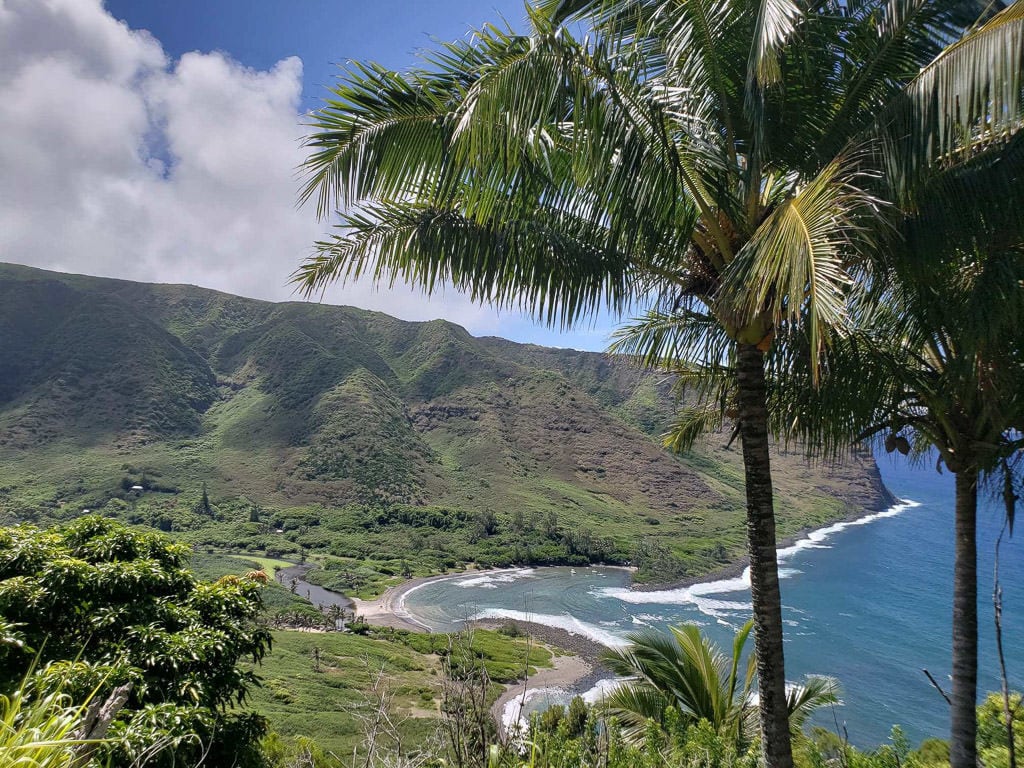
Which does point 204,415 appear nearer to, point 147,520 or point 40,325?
point 40,325

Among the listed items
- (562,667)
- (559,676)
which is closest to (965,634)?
(559,676)

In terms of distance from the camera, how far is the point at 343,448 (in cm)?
8481

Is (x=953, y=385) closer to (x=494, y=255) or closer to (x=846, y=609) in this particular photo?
(x=494, y=255)

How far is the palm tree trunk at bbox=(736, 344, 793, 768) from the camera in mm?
3363

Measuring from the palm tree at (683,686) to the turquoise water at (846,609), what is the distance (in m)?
17.4

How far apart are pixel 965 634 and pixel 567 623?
41302 mm

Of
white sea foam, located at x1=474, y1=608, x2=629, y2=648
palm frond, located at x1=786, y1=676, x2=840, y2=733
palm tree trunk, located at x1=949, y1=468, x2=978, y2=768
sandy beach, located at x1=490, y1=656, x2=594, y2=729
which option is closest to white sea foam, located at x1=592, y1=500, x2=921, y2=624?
white sea foam, located at x1=474, y1=608, x2=629, y2=648

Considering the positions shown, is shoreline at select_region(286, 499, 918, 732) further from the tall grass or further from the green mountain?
the tall grass

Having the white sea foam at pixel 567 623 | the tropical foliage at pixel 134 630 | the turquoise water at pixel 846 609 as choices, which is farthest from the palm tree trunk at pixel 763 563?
the white sea foam at pixel 567 623

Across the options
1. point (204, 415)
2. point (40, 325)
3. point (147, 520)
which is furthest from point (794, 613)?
point (40, 325)

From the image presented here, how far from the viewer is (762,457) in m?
3.50

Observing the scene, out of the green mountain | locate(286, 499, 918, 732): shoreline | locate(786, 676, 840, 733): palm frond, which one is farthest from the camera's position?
the green mountain

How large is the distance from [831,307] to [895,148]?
1342mm

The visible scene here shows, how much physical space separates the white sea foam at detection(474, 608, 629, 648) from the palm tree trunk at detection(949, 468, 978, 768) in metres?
35.4
